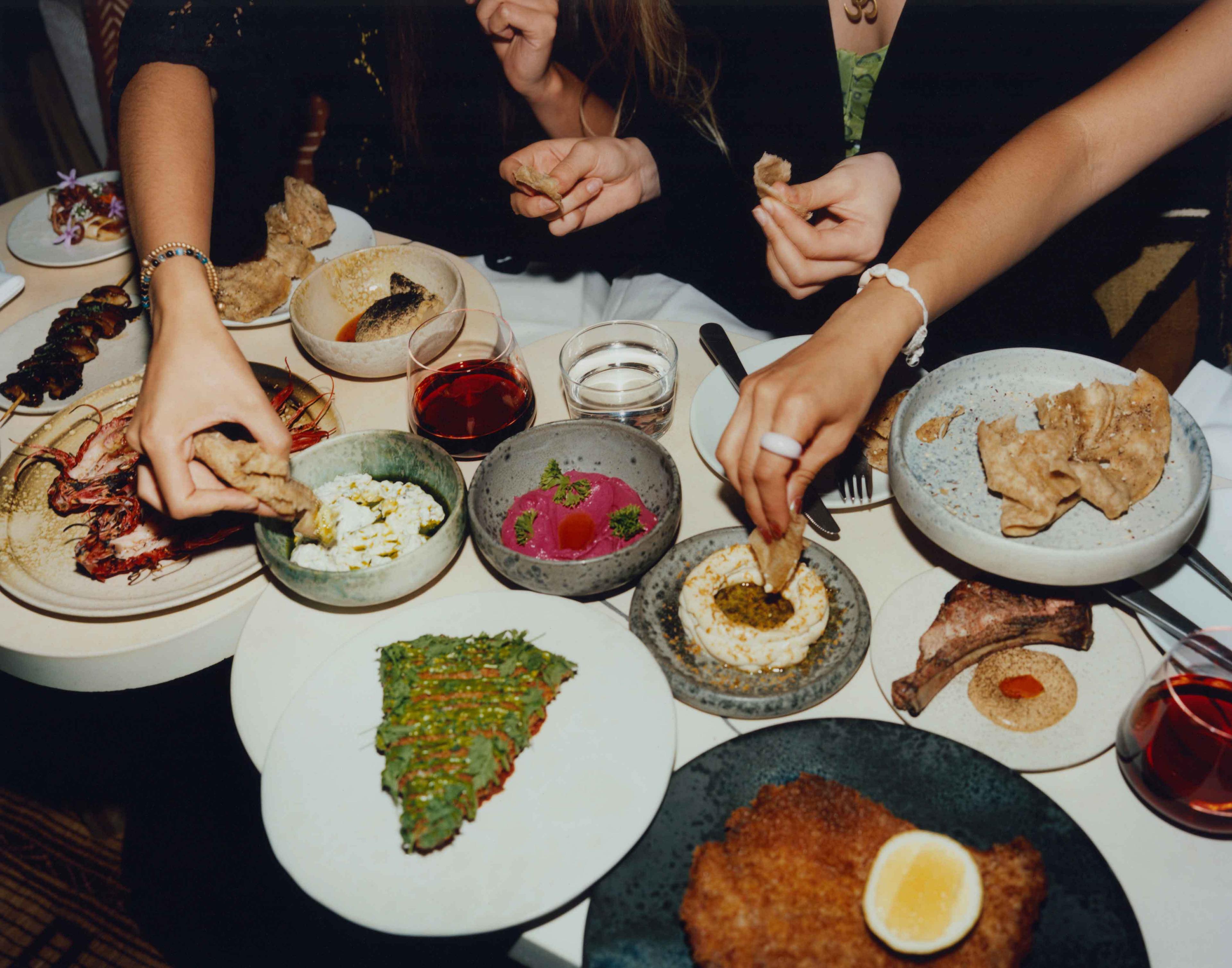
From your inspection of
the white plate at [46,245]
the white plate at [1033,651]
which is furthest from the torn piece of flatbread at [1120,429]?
the white plate at [46,245]

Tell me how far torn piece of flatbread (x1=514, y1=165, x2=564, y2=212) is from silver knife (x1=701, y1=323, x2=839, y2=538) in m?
0.58

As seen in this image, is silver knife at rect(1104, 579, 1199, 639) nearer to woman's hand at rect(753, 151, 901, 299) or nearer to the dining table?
the dining table

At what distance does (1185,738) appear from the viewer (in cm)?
117

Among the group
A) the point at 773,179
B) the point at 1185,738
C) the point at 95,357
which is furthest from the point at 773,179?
the point at 95,357

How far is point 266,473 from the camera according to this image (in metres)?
1.52

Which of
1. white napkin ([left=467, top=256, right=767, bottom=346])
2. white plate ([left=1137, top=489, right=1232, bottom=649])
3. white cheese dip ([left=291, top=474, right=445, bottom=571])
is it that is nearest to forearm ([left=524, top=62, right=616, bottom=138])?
white napkin ([left=467, top=256, right=767, bottom=346])

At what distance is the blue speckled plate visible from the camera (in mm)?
1081

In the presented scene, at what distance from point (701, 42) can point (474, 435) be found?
1881 millimetres

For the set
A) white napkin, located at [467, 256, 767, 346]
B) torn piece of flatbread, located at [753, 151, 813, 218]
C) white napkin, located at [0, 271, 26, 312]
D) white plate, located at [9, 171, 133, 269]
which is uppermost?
torn piece of flatbread, located at [753, 151, 813, 218]

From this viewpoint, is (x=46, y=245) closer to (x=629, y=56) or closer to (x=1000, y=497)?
(x=629, y=56)

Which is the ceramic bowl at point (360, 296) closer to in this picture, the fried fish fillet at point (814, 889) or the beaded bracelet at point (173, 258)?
the beaded bracelet at point (173, 258)

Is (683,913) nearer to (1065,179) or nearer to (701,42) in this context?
(1065,179)

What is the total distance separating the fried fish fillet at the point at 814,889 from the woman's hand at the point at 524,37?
2424 millimetres

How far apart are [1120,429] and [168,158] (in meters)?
2.33
